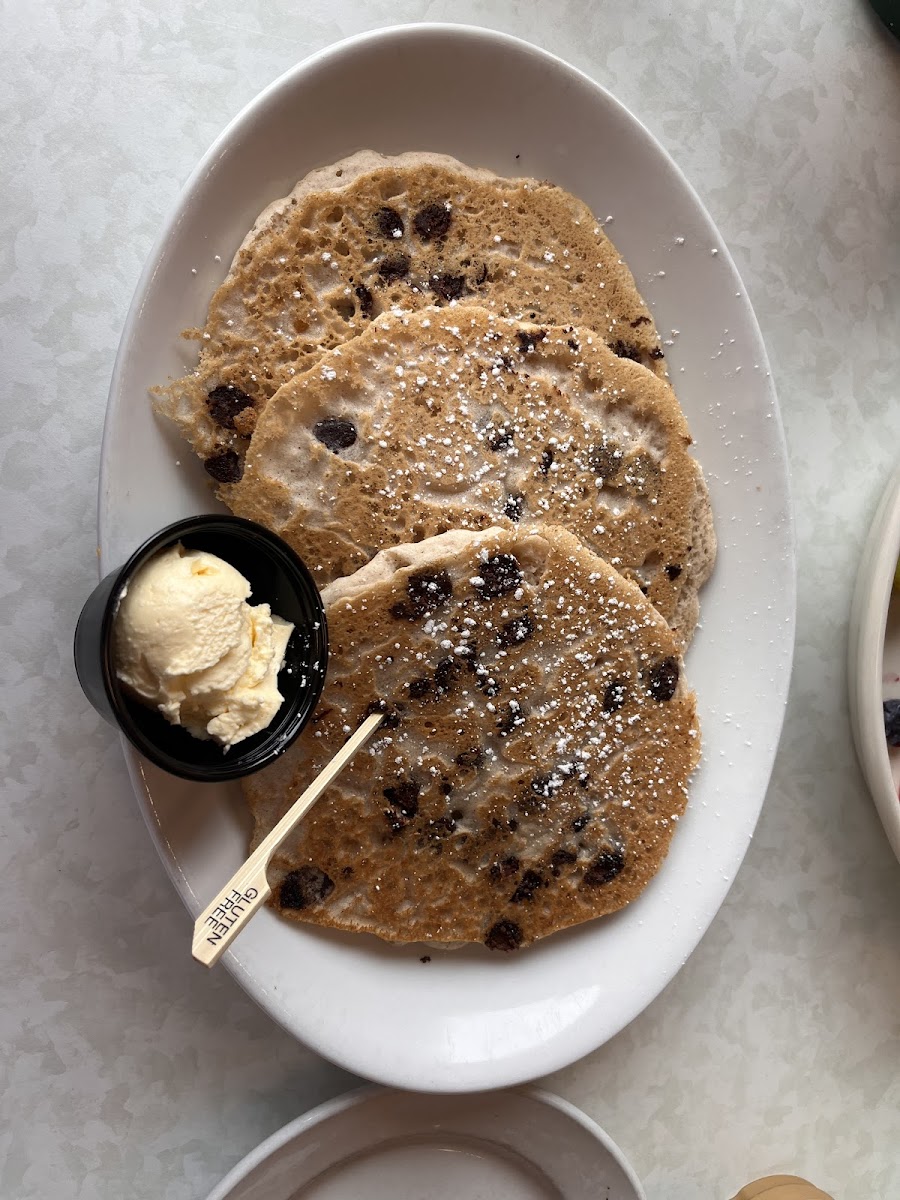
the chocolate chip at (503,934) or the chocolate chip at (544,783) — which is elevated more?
the chocolate chip at (544,783)

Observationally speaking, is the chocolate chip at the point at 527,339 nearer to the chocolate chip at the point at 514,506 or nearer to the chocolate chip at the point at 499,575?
the chocolate chip at the point at 514,506

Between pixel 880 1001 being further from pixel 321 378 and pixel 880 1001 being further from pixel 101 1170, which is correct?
pixel 321 378

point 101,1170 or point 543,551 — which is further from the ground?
point 543,551

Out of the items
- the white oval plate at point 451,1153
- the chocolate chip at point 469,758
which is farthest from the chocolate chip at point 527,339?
the white oval plate at point 451,1153

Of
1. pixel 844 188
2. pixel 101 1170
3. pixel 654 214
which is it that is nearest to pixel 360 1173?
pixel 101 1170

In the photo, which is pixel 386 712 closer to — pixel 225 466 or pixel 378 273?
pixel 225 466

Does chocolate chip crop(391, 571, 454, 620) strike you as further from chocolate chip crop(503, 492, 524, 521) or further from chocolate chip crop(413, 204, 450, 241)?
chocolate chip crop(413, 204, 450, 241)

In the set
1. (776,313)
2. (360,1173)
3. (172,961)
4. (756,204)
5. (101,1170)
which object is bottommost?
(101,1170)
